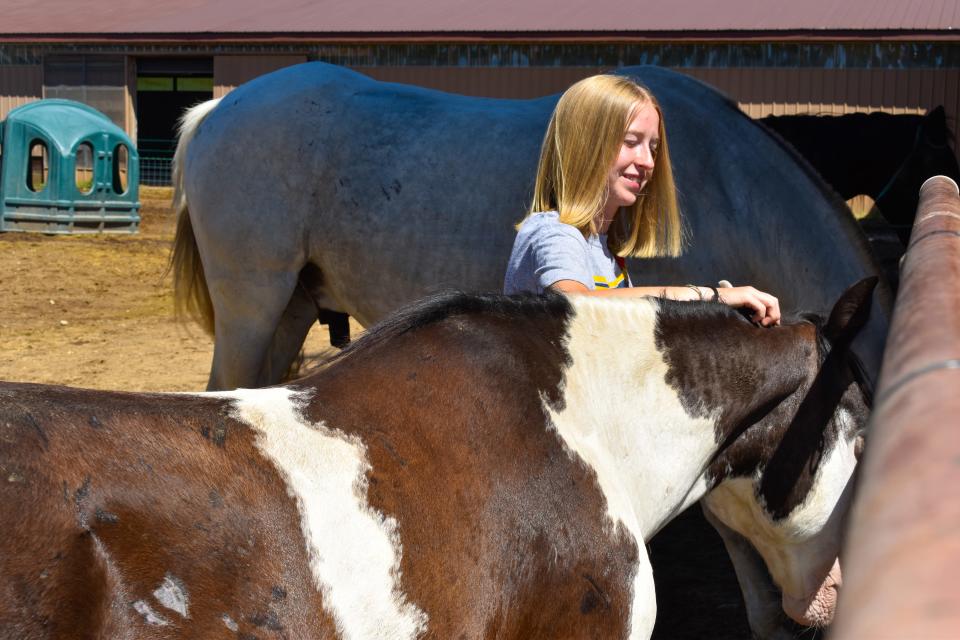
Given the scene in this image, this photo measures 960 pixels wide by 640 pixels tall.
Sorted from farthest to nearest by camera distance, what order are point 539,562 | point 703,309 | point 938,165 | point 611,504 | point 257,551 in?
point 938,165, point 703,309, point 611,504, point 539,562, point 257,551

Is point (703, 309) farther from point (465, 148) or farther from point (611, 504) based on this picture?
point (465, 148)

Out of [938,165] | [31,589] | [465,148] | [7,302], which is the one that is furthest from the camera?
[7,302]

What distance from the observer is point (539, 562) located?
183 centimetres

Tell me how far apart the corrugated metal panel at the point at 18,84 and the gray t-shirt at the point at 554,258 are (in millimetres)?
21021

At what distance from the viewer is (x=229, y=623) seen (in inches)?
61.6

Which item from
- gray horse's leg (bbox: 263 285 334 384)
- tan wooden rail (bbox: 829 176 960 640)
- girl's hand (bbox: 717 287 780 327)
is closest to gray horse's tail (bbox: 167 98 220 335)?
gray horse's leg (bbox: 263 285 334 384)

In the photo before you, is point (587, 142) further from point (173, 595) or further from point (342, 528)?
point (173, 595)

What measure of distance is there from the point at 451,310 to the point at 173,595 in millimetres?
775

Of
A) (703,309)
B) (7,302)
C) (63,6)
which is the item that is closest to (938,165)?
(703,309)

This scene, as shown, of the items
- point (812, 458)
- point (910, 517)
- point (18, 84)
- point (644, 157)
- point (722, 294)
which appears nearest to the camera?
point (910, 517)

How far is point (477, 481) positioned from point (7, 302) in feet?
28.3

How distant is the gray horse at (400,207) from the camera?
3623mm

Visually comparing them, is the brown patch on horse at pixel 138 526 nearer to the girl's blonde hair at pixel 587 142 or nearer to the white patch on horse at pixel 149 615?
the white patch on horse at pixel 149 615

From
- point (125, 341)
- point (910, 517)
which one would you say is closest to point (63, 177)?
point (125, 341)
